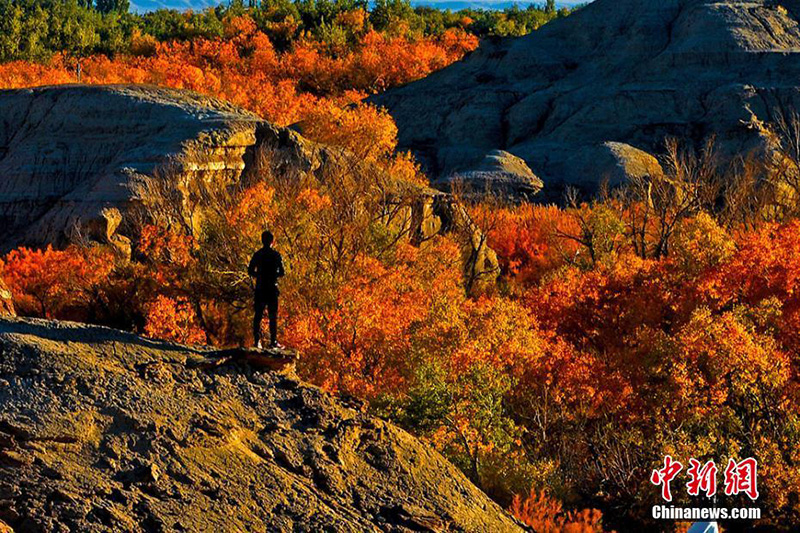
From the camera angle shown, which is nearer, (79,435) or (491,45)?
(79,435)

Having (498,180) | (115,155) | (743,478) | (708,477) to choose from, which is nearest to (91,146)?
(115,155)

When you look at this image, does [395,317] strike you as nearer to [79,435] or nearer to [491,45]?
[79,435]

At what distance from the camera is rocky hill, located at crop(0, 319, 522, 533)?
494 inches

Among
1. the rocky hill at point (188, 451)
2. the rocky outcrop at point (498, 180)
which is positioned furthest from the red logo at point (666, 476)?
the rocky outcrop at point (498, 180)

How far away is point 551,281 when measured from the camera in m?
44.1

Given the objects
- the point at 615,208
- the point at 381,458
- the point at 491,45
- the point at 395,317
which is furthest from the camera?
the point at 491,45

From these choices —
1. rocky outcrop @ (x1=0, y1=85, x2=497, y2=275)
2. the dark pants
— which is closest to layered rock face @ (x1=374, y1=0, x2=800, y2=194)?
rocky outcrop @ (x1=0, y1=85, x2=497, y2=275)

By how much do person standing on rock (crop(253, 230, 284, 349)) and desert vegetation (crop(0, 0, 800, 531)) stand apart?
23.6 ft

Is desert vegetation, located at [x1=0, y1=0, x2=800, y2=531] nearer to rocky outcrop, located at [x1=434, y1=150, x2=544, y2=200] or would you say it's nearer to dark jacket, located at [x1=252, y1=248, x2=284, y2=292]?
rocky outcrop, located at [x1=434, y1=150, x2=544, y2=200]

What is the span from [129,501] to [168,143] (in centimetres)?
3619

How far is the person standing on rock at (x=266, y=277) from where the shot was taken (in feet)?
56.8

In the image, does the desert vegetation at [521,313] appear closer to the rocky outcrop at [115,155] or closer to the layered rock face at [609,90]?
the rocky outcrop at [115,155]

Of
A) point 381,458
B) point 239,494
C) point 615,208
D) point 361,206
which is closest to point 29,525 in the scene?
point 239,494

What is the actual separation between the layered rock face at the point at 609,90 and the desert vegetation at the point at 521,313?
14.1 ft
